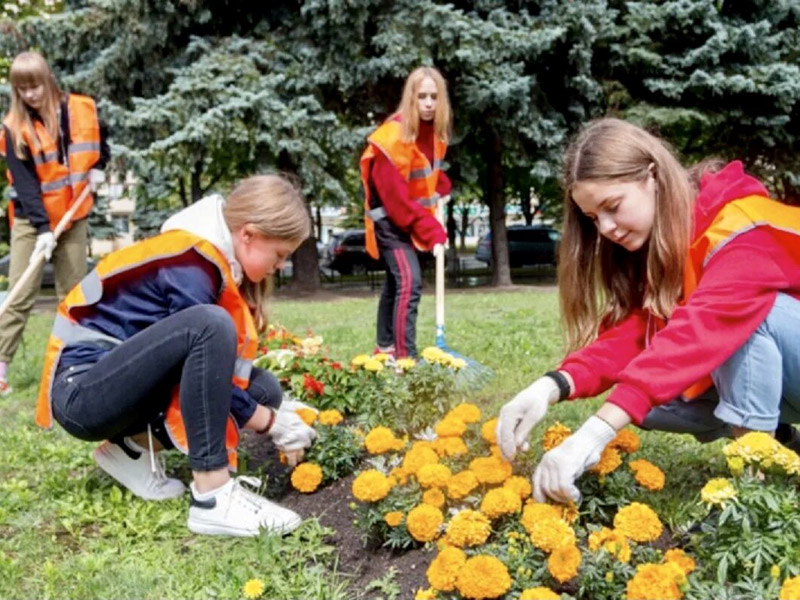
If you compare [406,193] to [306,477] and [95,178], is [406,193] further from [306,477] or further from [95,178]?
[306,477]

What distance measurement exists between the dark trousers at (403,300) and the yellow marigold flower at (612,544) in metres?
3.03

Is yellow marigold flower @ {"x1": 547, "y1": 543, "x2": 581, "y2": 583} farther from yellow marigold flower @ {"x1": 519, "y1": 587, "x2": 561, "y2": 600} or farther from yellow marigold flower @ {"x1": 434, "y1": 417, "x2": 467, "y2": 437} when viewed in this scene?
yellow marigold flower @ {"x1": 434, "y1": 417, "x2": 467, "y2": 437}

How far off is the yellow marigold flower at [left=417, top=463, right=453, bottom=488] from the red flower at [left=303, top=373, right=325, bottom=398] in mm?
1401

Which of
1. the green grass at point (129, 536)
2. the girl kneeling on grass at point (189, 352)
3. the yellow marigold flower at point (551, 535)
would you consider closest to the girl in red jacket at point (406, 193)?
the green grass at point (129, 536)

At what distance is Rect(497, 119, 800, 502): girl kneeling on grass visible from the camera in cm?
197

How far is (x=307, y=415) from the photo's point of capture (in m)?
2.98

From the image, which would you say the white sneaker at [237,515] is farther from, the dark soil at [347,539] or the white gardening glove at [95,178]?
the white gardening glove at [95,178]

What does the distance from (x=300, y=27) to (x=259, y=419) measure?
1109cm

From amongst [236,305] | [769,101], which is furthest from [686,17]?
A: [236,305]

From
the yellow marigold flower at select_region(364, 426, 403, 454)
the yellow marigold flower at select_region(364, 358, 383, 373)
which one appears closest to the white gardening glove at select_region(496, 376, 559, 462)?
the yellow marigold flower at select_region(364, 426, 403, 454)

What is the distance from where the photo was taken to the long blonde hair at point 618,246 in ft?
7.13

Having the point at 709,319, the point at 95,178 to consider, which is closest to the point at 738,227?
the point at 709,319

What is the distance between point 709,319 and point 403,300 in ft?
9.58

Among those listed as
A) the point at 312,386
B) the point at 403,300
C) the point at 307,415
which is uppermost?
the point at 307,415
